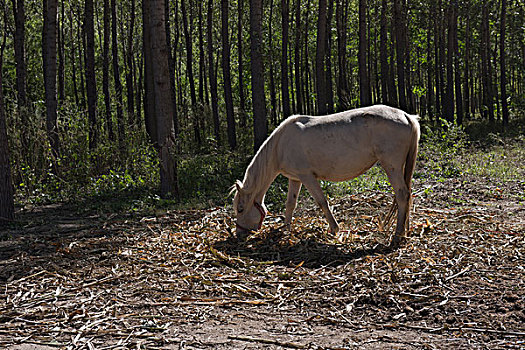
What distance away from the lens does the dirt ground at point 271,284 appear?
4.40 metres

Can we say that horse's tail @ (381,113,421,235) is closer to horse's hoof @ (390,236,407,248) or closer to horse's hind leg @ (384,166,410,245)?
horse's hind leg @ (384,166,410,245)

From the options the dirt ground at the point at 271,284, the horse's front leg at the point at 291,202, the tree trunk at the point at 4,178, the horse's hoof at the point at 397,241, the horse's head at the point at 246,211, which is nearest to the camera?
the dirt ground at the point at 271,284

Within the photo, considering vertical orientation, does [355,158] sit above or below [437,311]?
above

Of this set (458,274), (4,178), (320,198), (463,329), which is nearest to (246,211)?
(320,198)

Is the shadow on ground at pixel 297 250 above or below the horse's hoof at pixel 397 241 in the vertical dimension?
below

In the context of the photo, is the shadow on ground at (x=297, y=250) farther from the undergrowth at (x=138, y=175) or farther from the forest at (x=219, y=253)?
the undergrowth at (x=138, y=175)

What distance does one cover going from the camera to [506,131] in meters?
23.5

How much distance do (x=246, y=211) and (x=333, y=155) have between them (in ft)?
5.50

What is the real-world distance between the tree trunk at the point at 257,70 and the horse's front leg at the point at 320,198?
7594 millimetres

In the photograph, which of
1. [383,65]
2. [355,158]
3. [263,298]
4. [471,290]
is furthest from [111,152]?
[383,65]

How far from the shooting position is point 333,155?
300 inches

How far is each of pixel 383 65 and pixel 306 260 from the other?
20132mm

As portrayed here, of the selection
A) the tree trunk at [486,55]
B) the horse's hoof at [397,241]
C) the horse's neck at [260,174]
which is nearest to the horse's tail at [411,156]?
the horse's hoof at [397,241]

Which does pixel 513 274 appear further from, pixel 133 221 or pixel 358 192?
pixel 133 221
